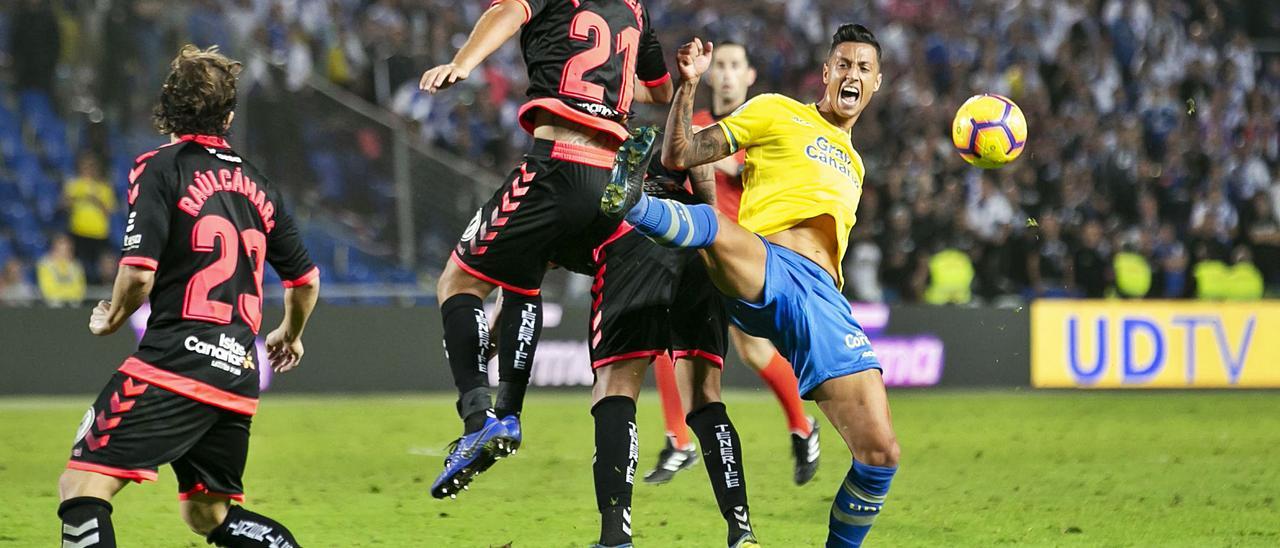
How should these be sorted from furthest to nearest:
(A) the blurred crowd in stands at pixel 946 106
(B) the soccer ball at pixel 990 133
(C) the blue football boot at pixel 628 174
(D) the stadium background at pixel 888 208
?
(A) the blurred crowd in stands at pixel 946 106 → (D) the stadium background at pixel 888 208 → (B) the soccer ball at pixel 990 133 → (C) the blue football boot at pixel 628 174

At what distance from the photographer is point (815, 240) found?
596 cm

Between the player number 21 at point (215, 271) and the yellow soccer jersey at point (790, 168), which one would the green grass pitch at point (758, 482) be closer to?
the yellow soccer jersey at point (790, 168)

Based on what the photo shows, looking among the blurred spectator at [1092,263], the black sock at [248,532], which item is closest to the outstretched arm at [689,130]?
the black sock at [248,532]

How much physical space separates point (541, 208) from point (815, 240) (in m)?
1.14

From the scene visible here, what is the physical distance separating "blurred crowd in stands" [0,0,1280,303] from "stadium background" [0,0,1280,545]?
0.13 ft

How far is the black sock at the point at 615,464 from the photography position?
18.2 ft

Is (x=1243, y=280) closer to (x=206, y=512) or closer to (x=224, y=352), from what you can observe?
(x=206, y=512)

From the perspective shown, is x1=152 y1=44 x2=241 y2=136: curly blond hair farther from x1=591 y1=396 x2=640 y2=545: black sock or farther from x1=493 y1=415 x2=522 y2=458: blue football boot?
x1=591 y1=396 x2=640 y2=545: black sock

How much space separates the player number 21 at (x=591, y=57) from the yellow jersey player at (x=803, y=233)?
0.29 metres

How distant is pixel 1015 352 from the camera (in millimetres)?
15359

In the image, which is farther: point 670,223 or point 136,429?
point 670,223

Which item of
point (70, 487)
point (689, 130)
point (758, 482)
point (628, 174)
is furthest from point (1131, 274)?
point (70, 487)

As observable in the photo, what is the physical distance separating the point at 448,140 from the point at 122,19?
3822 millimetres

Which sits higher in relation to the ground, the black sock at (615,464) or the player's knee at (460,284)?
the player's knee at (460,284)
